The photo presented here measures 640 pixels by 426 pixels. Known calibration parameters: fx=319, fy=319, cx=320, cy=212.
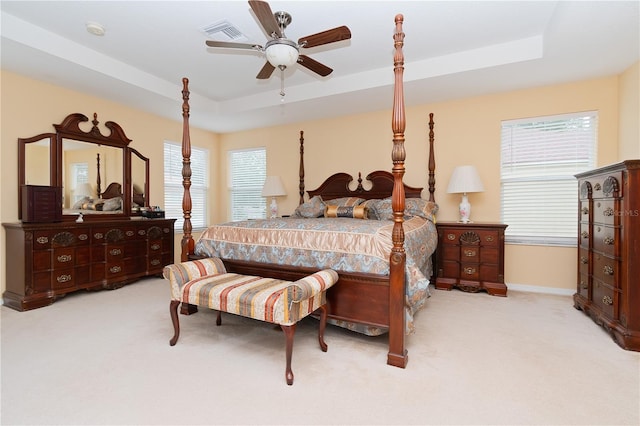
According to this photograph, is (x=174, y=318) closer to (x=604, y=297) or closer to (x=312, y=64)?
(x=312, y=64)

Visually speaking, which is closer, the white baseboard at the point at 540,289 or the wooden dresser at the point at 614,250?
the wooden dresser at the point at 614,250

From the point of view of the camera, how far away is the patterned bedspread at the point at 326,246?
2324 millimetres

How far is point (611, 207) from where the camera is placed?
→ 260cm

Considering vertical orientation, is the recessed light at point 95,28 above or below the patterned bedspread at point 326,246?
above

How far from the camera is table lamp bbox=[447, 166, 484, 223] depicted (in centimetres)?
397

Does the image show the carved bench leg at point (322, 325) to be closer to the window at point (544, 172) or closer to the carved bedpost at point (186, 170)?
the carved bedpost at point (186, 170)

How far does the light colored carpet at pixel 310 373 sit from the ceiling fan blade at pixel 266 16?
2364 mm

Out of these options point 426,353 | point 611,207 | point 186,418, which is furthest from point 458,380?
point 611,207

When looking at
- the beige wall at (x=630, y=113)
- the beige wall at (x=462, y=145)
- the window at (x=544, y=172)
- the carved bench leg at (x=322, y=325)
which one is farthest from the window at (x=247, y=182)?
the beige wall at (x=630, y=113)

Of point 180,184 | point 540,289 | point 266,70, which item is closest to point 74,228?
point 180,184

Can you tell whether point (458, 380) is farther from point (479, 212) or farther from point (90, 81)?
point (90, 81)

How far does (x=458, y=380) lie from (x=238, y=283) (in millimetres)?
1612

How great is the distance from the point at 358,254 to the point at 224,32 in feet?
8.28

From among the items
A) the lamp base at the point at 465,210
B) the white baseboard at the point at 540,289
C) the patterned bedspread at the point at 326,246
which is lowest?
the white baseboard at the point at 540,289
